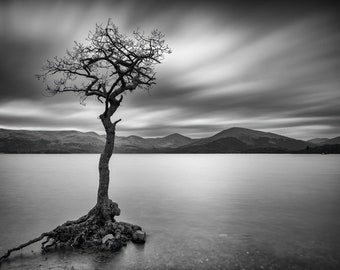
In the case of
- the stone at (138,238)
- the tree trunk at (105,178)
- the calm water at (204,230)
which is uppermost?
the tree trunk at (105,178)

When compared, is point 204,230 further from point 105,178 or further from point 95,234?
point 105,178

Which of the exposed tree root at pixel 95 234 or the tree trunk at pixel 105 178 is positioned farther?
the tree trunk at pixel 105 178

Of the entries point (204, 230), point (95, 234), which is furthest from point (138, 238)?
point (204, 230)

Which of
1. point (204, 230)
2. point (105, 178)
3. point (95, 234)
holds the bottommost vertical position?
point (204, 230)

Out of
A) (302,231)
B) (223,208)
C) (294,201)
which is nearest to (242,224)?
(302,231)

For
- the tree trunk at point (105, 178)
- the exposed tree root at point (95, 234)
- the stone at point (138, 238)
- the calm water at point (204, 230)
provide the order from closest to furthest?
the calm water at point (204, 230) < the exposed tree root at point (95, 234) < the stone at point (138, 238) < the tree trunk at point (105, 178)

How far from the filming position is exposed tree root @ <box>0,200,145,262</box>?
1386 cm

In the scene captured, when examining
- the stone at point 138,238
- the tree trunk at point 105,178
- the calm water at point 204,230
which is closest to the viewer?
the calm water at point 204,230

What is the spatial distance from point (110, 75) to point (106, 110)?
2267 mm

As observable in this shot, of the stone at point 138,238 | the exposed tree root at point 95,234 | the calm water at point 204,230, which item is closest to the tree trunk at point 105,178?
the exposed tree root at point 95,234

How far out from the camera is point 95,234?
569 inches

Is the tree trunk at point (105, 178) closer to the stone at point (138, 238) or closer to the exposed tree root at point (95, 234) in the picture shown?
the exposed tree root at point (95, 234)

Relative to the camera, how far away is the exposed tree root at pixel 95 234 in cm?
1386

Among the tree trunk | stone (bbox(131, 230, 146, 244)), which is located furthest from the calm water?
the tree trunk
